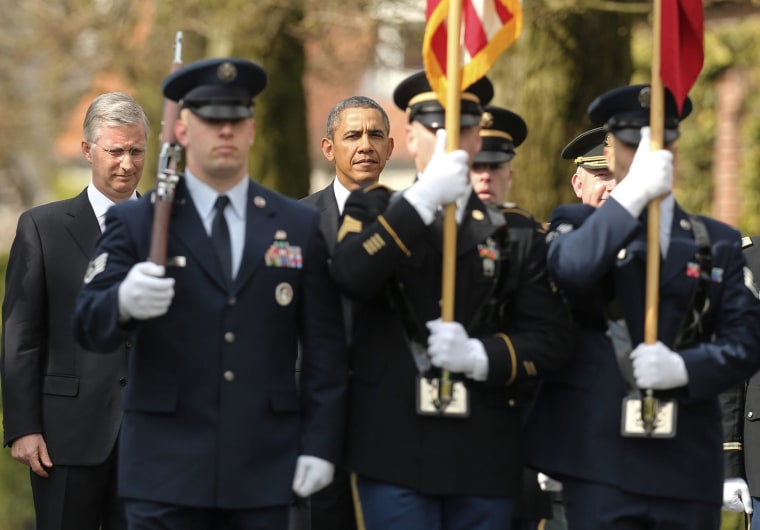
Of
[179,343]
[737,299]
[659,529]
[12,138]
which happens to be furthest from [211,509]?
[12,138]

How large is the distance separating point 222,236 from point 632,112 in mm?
1438

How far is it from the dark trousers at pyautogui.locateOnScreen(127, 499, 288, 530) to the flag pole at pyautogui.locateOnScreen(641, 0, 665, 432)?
1221mm

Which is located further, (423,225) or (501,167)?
(501,167)

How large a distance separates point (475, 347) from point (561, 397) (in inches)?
17.7

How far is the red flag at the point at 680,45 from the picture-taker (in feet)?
19.0

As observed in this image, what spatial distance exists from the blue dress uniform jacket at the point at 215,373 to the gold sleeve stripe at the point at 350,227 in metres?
0.19

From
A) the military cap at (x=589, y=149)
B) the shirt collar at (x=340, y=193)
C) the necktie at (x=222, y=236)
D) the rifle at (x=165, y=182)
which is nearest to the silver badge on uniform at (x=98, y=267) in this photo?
the rifle at (x=165, y=182)

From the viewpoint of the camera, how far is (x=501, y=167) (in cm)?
621

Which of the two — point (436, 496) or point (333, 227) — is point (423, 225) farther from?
point (333, 227)

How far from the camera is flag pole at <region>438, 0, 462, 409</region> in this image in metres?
5.54

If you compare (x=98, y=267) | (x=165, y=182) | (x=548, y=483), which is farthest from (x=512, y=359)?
(x=98, y=267)

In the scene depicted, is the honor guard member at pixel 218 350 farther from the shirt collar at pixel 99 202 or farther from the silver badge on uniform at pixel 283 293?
the shirt collar at pixel 99 202

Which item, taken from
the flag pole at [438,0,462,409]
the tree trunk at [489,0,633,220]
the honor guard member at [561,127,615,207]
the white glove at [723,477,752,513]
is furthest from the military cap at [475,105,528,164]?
the tree trunk at [489,0,633,220]

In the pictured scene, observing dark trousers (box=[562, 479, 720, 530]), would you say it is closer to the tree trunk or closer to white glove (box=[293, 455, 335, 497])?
white glove (box=[293, 455, 335, 497])
